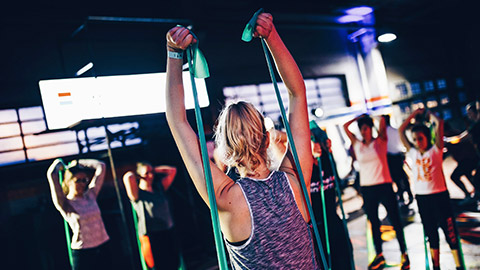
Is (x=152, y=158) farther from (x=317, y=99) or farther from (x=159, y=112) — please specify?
(x=317, y=99)

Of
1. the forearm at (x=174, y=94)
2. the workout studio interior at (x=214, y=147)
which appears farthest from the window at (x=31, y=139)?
the forearm at (x=174, y=94)

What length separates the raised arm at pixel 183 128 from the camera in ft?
3.12

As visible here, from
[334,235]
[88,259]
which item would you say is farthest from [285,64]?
[88,259]

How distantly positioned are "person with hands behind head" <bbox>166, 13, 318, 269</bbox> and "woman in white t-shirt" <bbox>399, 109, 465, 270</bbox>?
2314mm

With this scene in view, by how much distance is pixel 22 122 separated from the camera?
479cm

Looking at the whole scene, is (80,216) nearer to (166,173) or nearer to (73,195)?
(73,195)

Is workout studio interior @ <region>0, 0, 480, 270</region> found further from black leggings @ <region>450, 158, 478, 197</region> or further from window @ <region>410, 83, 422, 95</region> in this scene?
window @ <region>410, 83, 422, 95</region>

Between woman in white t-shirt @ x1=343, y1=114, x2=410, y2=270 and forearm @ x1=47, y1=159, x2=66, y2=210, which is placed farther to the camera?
woman in white t-shirt @ x1=343, y1=114, x2=410, y2=270

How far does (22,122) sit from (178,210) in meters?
2.53

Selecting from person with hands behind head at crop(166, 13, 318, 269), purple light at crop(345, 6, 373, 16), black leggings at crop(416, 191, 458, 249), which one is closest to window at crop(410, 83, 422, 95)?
purple light at crop(345, 6, 373, 16)

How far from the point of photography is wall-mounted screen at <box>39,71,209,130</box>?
4.34 metres

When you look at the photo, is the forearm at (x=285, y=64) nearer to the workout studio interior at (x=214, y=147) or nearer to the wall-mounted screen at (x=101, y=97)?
the workout studio interior at (x=214, y=147)

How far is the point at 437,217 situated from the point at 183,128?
276cm

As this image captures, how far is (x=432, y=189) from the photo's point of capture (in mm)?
2928
